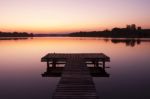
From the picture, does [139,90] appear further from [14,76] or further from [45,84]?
[14,76]

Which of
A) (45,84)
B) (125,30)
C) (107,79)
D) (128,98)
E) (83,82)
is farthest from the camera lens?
(125,30)

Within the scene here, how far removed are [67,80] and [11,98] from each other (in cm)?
350

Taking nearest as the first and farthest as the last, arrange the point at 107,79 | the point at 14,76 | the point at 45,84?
the point at 45,84 < the point at 107,79 < the point at 14,76

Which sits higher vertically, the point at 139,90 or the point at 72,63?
the point at 72,63

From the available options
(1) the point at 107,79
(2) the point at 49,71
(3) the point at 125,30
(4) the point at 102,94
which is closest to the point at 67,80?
(4) the point at 102,94

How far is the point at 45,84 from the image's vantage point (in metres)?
16.9

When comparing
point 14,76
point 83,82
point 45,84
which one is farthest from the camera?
point 14,76

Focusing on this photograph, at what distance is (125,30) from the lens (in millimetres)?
161125

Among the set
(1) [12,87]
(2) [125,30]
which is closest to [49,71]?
(1) [12,87]

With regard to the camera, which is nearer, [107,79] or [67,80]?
[67,80]

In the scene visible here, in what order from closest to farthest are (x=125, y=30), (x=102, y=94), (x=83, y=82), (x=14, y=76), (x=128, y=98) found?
(x=83, y=82)
(x=128, y=98)
(x=102, y=94)
(x=14, y=76)
(x=125, y=30)

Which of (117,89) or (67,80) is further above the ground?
(67,80)

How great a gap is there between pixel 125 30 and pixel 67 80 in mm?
153211

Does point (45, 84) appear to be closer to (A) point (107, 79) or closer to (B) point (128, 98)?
(A) point (107, 79)
